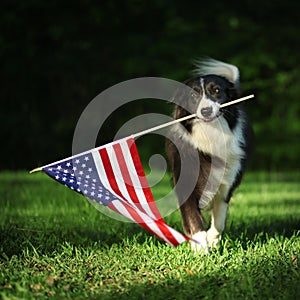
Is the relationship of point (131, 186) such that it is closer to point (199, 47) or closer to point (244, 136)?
point (244, 136)

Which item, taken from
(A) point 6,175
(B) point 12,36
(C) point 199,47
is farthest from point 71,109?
(A) point 6,175

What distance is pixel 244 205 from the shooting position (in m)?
8.21

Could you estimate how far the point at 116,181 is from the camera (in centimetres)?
481

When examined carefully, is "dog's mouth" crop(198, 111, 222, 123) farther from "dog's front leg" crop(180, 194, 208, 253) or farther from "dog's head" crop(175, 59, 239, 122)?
"dog's front leg" crop(180, 194, 208, 253)

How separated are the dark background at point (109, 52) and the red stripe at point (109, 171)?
11.0 meters

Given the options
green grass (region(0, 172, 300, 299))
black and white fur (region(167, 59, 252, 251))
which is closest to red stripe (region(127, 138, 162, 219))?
green grass (region(0, 172, 300, 299))

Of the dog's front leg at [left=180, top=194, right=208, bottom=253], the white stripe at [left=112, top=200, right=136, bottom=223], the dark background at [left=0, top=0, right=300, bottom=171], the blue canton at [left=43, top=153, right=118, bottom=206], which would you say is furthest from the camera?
A: the dark background at [left=0, top=0, right=300, bottom=171]

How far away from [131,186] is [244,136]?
1376 mm

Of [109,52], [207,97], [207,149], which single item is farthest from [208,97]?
[109,52]

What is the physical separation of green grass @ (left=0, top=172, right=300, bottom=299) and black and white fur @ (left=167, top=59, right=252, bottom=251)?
297 mm

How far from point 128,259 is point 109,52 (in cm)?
1411

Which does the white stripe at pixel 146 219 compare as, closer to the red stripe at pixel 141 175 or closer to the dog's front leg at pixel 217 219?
the red stripe at pixel 141 175

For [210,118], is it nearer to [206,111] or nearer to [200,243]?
[206,111]

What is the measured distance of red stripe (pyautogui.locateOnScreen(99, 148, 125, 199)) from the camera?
4750 millimetres
